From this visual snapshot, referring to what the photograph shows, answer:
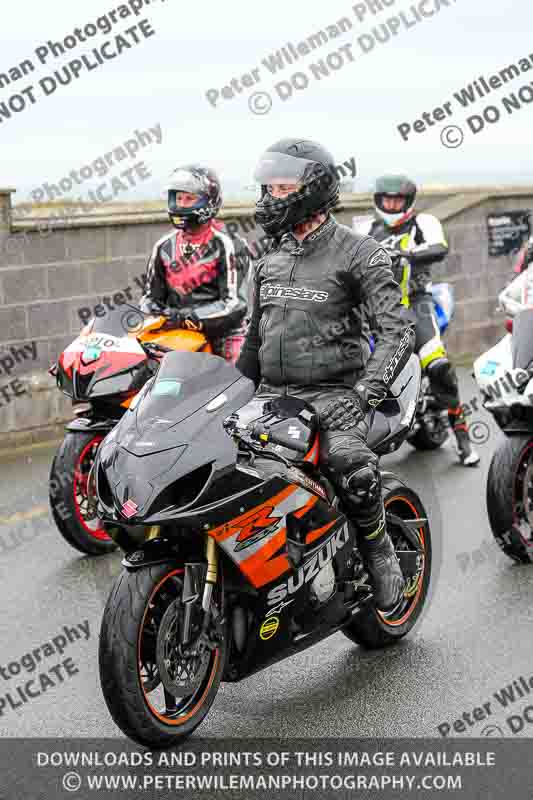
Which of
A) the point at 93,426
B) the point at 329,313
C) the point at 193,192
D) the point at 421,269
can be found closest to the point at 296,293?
the point at 329,313

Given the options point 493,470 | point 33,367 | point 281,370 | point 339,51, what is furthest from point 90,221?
point 281,370

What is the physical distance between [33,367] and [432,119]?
4.32 meters

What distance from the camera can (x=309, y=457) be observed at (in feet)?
16.4

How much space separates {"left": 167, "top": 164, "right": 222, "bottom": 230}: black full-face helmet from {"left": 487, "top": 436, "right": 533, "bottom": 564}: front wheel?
8.30ft

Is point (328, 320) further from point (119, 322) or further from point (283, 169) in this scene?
point (119, 322)

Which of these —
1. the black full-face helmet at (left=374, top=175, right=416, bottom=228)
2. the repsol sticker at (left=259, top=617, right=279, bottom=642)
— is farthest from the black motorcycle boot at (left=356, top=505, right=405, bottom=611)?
the black full-face helmet at (left=374, top=175, right=416, bottom=228)

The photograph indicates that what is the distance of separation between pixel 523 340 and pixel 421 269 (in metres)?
3.22

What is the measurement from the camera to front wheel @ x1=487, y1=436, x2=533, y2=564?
6891mm

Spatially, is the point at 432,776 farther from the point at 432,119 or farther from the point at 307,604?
the point at 432,119

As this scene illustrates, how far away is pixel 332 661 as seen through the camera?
18.9ft

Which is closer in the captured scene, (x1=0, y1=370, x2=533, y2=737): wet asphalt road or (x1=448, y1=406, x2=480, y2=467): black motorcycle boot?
(x1=0, y1=370, x2=533, y2=737): wet asphalt road

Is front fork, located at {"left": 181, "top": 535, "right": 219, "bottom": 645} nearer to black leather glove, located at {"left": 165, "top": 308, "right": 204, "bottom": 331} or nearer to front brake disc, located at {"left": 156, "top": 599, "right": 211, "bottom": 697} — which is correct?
front brake disc, located at {"left": 156, "top": 599, "right": 211, "bottom": 697}

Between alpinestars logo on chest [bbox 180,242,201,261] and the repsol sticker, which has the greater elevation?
alpinestars logo on chest [bbox 180,242,201,261]

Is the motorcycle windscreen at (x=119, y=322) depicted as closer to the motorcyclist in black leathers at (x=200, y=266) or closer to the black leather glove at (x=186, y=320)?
the black leather glove at (x=186, y=320)
